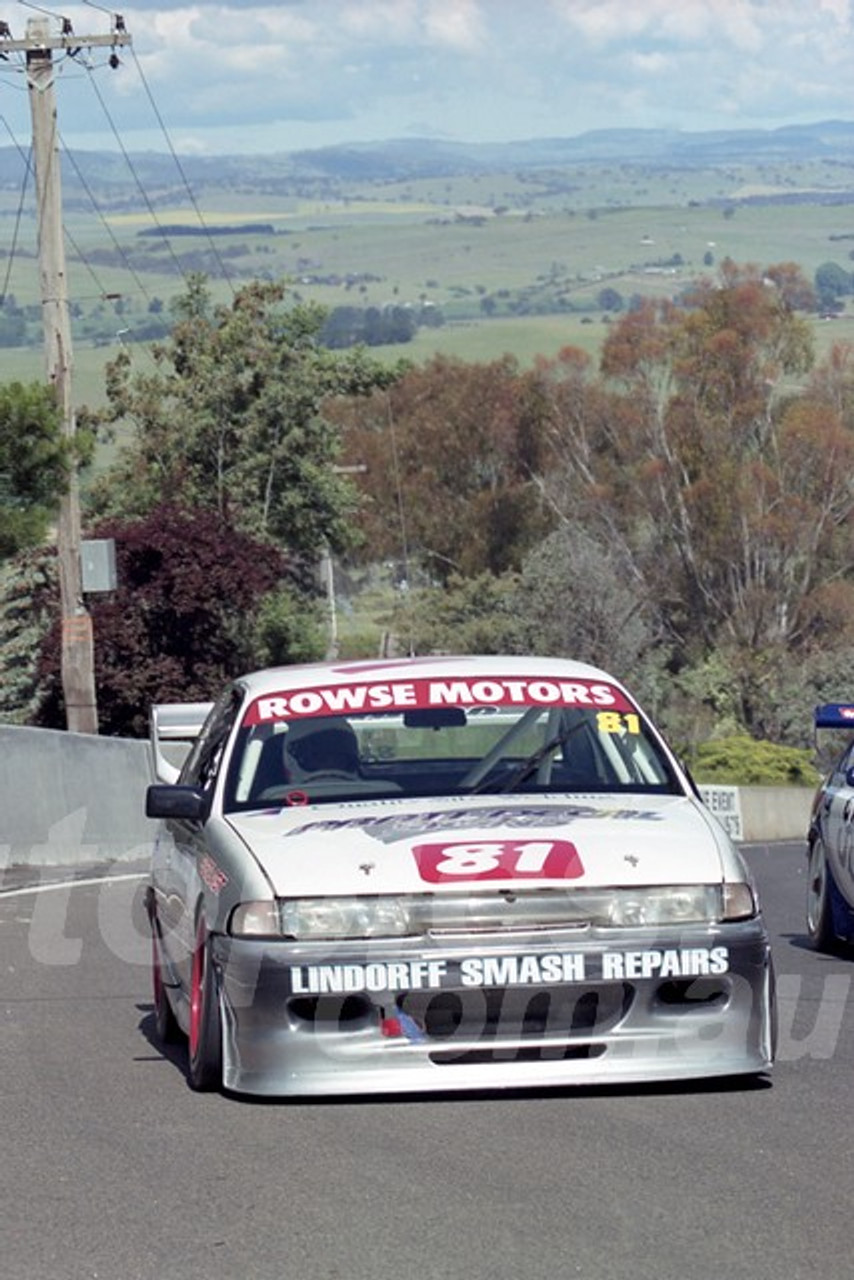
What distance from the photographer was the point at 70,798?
24062 mm

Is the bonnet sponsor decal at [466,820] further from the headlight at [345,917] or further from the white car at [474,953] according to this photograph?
the headlight at [345,917]

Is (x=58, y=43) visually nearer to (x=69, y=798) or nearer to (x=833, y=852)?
(x=69, y=798)

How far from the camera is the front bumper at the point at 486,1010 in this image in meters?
7.63

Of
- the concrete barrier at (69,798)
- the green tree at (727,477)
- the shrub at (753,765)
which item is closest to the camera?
the concrete barrier at (69,798)

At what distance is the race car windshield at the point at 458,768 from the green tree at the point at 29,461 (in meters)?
14.5

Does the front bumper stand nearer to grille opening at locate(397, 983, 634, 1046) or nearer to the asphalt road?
grille opening at locate(397, 983, 634, 1046)

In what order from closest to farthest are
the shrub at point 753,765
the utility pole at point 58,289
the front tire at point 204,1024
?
the front tire at point 204,1024
the utility pole at point 58,289
the shrub at point 753,765

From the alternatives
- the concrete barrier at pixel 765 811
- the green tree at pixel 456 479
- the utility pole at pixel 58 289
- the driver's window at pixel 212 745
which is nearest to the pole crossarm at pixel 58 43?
the utility pole at pixel 58 289

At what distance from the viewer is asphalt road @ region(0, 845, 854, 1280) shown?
6.06 metres

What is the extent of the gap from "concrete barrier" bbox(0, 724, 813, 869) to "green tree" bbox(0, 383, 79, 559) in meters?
2.04

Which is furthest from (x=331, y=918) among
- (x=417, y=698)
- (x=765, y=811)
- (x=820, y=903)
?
(x=765, y=811)

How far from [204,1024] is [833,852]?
19.6ft

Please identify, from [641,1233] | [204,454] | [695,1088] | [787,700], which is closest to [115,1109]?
[695,1088]

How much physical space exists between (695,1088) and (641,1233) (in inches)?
75.7
